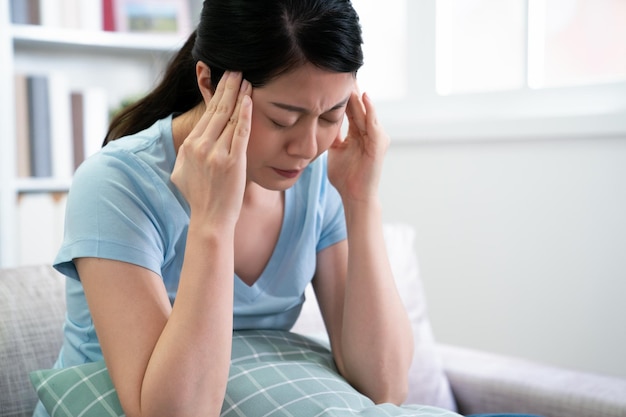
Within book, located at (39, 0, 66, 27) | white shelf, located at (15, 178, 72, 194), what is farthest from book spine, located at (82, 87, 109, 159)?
book, located at (39, 0, 66, 27)

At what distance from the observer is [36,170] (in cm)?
252

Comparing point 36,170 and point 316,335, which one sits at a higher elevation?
point 36,170

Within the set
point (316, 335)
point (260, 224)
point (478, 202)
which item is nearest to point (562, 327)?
point (478, 202)

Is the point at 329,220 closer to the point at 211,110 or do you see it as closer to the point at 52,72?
the point at 211,110

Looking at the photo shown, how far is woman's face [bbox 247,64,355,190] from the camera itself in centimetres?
110

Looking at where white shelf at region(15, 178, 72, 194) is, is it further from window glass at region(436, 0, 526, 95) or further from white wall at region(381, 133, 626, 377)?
window glass at region(436, 0, 526, 95)

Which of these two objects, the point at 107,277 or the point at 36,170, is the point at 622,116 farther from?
the point at 36,170

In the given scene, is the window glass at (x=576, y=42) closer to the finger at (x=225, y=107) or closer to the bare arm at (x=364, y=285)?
the bare arm at (x=364, y=285)

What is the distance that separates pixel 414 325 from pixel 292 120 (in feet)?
2.42

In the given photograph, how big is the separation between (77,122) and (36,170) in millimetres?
205

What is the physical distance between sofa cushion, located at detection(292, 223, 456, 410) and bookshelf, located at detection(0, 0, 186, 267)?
1.21 metres

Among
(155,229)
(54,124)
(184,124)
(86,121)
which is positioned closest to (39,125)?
(54,124)

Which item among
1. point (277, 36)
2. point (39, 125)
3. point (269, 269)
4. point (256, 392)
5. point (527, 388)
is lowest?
point (527, 388)

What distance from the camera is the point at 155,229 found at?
1159 millimetres
